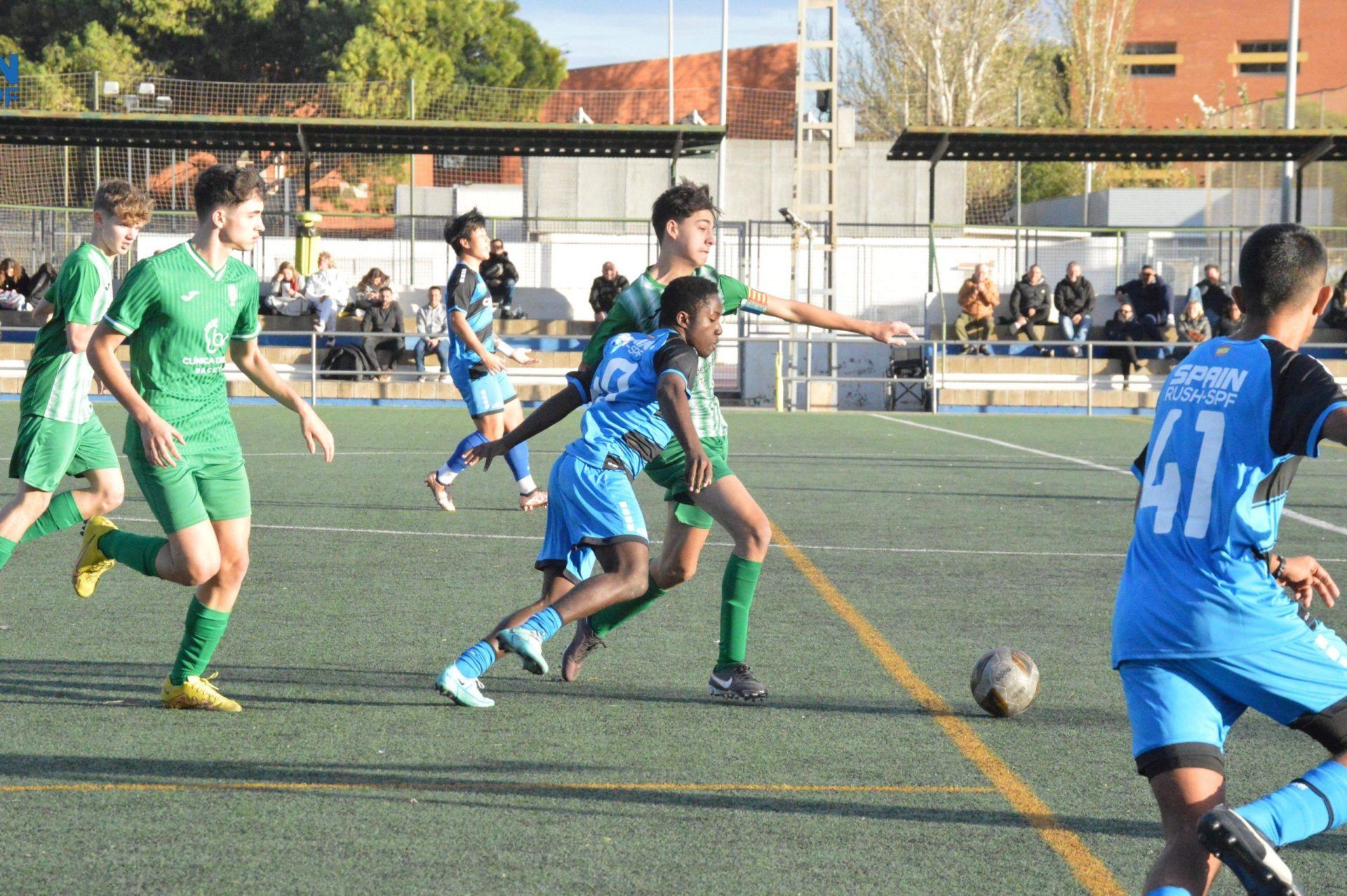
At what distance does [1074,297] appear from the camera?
23922mm

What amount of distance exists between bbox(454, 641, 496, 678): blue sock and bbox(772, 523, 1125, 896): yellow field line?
1.48 m

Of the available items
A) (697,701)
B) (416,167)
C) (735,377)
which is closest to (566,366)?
(735,377)

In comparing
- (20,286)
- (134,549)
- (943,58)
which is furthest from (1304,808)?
(943,58)

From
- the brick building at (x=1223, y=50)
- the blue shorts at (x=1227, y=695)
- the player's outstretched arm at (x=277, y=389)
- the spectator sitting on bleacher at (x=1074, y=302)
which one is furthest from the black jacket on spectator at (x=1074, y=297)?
the brick building at (x=1223, y=50)

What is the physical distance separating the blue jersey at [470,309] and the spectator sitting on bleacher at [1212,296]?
49.6ft

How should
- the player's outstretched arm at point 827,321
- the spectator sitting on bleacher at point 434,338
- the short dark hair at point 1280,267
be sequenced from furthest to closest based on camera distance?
the spectator sitting on bleacher at point 434,338
the player's outstretched arm at point 827,321
the short dark hair at point 1280,267

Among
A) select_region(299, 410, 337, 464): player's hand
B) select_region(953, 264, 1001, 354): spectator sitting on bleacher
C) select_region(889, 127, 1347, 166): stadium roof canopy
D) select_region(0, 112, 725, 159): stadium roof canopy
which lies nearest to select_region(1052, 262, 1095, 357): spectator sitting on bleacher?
select_region(953, 264, 1001, 354): spectator sitting on bleacher

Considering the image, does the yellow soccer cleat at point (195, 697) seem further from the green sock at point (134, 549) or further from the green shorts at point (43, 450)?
the green shorts at point (43, 450)

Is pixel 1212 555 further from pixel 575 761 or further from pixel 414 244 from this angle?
pixel 414 244

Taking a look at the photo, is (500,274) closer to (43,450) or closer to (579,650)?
(43,450)

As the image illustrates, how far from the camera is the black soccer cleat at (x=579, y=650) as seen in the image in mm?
5609

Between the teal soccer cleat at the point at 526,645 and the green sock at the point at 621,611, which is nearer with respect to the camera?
the teal soccer cleat at the point at 526,645

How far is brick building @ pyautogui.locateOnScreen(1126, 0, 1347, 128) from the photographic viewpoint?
6894cm

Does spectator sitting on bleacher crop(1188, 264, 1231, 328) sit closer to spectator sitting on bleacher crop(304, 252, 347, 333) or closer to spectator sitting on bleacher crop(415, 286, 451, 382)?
spectator sitting on bleacher crop(415, 286, 451, 382)
